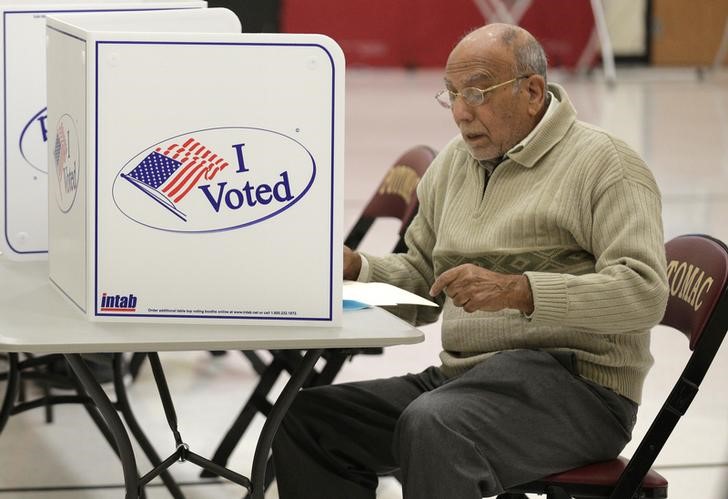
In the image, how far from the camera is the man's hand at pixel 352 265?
2.62m

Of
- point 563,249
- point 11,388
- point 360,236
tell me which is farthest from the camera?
point 360,236

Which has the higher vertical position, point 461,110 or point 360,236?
point 461,110

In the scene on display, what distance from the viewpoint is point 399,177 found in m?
3.54

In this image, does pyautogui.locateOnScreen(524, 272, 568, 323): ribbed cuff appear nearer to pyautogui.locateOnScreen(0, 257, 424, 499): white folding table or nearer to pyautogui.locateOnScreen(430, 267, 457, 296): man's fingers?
pyautogui.locateOnScreen(430, 267, 457, 296): man's fingers

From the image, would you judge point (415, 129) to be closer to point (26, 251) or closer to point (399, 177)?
point (399, 177)

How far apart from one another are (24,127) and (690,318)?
4.90 feet

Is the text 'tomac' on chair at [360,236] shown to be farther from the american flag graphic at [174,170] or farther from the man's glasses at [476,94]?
the american flag graphic at [174,170]

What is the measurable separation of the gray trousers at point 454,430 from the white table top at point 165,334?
0.70ft

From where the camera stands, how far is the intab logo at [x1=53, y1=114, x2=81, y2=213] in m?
2.20

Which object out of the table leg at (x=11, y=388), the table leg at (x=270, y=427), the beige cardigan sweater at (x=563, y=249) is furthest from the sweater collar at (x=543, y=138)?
the table leg at (x=11, y=388)

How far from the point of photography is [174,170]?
82.9 inches

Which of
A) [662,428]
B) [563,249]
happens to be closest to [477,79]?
[563,249]

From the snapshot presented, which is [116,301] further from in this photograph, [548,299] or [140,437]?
[140,437]

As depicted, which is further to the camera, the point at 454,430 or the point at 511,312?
the point at 511,312
